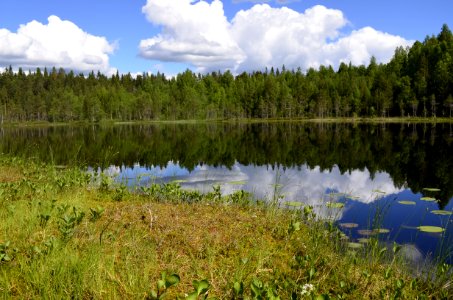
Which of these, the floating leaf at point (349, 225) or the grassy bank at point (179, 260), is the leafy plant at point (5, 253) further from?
the floating leaf at point (349, 225)

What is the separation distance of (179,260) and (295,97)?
523ft

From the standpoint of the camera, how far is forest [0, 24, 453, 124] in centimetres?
12488

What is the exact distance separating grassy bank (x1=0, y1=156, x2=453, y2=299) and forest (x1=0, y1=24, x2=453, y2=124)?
12071 cm

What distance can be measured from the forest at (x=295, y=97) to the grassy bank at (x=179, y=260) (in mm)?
120709

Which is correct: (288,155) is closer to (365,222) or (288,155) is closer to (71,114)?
(365,222)

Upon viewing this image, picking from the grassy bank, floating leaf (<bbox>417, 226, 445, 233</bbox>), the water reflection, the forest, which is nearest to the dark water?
the water reflection

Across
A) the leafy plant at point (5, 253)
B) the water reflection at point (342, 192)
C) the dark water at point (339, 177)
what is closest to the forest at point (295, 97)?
the dark water at point (339, 177)

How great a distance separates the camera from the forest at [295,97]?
Answer: 125 meters

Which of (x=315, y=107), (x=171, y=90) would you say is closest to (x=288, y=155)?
(x=315, y=107)

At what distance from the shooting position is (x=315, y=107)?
155125 mm

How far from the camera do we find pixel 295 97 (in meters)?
161

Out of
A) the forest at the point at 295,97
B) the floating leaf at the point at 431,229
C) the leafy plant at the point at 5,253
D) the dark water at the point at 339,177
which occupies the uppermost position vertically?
the forest at the point at 295,97

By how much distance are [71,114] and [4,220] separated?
599ft

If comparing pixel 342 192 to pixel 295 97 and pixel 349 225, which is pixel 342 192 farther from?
pixel 295 97
